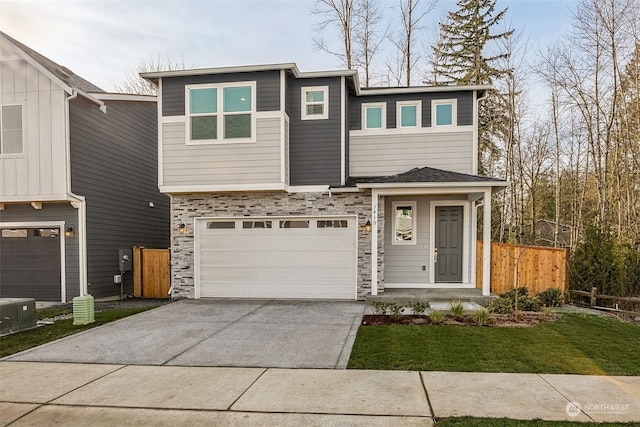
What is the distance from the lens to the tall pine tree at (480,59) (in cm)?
1678

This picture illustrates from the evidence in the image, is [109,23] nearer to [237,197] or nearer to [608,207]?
[237,197]

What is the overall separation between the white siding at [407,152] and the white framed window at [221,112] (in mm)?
2927

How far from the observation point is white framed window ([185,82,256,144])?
9.35 meters

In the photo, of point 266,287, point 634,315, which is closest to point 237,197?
point 266,287

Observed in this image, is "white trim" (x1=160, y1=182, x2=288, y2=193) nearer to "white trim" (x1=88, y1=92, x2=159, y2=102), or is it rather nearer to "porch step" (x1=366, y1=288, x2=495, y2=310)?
"white trim" (x1=88, y1=92, x2=159, y2=102)

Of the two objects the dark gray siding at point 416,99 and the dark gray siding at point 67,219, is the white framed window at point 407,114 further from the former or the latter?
the dark gray siding at point 67,219

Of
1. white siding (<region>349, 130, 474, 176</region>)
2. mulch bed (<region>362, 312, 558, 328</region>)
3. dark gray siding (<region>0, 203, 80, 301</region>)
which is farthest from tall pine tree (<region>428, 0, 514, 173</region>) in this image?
dark gray siding (<region>0, 203, 80, 301</region>)

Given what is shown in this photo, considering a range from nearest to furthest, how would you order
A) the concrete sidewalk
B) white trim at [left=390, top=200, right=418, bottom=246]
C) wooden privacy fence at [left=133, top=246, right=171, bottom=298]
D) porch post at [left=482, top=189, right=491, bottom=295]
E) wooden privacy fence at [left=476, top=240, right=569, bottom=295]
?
the concrete sidewalk < porch post at [left=482, top=189, right=491, bottom=295] < wooden privacy fence at [left=476, top=240, right=569, bottom=295] < white trim at [left=390, top=200, right=418, bottom=246] < wooden privacy fence at [left=133, top=246, right=171, bottom=298]

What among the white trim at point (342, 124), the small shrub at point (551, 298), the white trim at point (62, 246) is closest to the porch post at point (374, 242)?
the white trim at point (342, 124)

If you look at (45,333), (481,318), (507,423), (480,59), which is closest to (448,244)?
(481,318)

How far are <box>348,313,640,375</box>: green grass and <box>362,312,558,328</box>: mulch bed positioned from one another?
23 cm

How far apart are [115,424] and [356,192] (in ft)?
23.4

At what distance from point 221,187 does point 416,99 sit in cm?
575

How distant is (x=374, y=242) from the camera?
30.5 ft
